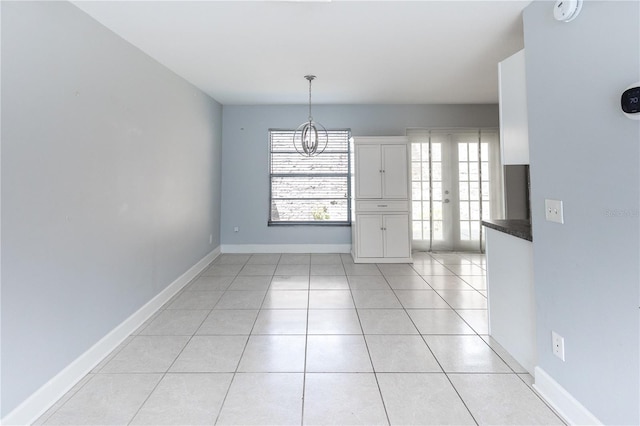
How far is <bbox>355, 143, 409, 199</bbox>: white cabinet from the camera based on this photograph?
455 centimetres

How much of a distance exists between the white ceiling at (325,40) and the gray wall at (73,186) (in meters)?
0.37

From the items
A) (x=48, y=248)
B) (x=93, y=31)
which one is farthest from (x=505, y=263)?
(x=93, y=31)

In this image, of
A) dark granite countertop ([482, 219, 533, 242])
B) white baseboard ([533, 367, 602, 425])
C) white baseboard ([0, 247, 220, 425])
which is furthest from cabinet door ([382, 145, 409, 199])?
white baseboard ([0, 247, 220, 425])

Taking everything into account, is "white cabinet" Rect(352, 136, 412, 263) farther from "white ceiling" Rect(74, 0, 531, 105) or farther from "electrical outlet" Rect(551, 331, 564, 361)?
"electrical outlet" Rect(551, 331, 564, 361)

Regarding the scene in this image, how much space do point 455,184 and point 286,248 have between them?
10.4ft

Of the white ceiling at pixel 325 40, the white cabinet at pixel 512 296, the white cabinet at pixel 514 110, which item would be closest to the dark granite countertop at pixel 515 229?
the white cabinet at pixel 512 296

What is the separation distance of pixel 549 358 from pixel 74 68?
337 cm

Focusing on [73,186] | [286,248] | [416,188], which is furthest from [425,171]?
[73,186]

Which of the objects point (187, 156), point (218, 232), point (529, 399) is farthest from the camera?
point (218, 232)

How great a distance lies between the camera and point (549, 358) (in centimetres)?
167

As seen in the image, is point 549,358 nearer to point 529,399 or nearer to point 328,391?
point 529,399

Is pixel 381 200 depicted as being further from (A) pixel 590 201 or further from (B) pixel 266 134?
(A) pixel 590 201

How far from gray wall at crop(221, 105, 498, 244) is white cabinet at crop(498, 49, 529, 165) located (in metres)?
3.04

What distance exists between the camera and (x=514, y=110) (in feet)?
6.66
